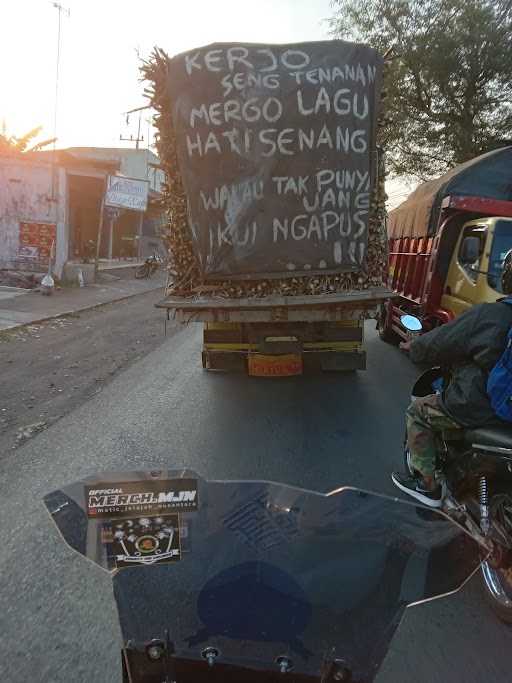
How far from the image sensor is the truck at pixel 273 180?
19.0 ft

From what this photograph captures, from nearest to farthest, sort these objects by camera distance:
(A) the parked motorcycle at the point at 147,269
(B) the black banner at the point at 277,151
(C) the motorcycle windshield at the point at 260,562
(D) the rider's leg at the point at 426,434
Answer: (C) the motorcycle windshield at the point at 260,562, (D) the rider's leg at the point at 426,434, (B) the black banner at the point at 277,151, (A) the parked motorcycle at the point at 147,269

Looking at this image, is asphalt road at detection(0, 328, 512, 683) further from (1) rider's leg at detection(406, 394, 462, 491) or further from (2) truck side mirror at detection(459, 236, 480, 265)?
(2) truck side mirror at detection(459, 236, 480, 265)

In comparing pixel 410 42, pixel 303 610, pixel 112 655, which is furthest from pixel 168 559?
pixel 410 42

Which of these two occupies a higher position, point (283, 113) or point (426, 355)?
point (283, 113)

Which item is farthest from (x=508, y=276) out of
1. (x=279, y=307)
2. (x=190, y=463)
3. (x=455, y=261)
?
(x=455, y=261)

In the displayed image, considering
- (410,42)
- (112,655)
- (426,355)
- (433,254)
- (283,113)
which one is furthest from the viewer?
(410,42)

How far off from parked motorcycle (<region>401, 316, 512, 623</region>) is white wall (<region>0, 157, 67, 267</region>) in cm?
1754

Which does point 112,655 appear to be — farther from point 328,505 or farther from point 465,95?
point 465,95

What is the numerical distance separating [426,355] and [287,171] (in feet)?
10.6

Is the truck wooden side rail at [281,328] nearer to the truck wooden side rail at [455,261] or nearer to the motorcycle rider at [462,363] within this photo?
the truck wooden side rail at [455,261]

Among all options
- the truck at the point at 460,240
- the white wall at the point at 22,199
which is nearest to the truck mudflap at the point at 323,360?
the truck at the point at 460,240

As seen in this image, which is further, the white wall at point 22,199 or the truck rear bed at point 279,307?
the white wall at point 22,199

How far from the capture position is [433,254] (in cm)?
827

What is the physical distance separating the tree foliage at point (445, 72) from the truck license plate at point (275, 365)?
48.8ft
